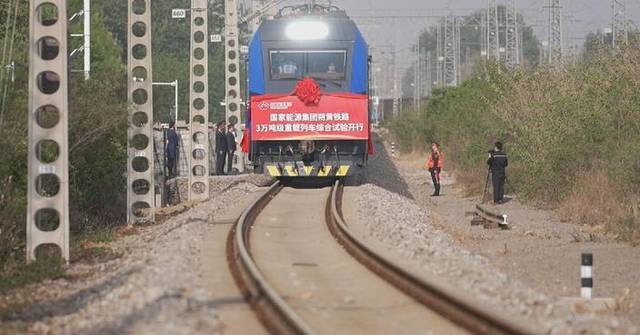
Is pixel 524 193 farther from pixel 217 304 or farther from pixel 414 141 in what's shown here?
pixel 414 141

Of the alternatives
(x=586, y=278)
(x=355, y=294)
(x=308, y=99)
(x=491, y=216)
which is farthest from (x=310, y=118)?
(x=355, y=294)

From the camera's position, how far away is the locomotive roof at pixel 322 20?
28859 mm

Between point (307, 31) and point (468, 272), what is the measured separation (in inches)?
616

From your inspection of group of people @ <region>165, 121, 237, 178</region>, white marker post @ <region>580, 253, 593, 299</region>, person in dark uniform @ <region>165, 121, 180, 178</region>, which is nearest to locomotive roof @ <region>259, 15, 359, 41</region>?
person in dark uniform @ <region>165, 121, 180, 178</region>

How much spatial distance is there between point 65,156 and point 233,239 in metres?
2.83

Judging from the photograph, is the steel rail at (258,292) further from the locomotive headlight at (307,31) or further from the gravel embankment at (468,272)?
the locomotive headlight at (307,31)

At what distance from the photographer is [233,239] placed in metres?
18.2

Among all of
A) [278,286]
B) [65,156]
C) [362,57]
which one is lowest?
[278,286]

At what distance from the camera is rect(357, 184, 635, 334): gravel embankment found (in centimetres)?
1050

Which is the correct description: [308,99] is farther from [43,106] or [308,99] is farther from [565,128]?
[43,106]

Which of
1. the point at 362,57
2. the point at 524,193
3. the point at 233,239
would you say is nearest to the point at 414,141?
the point at 524,193

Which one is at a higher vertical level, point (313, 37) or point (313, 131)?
point (313, 37)

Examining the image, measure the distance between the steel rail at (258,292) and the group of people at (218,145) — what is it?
16955mm

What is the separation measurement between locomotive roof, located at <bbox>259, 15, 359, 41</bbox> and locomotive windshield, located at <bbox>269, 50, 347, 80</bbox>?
1.19ft
